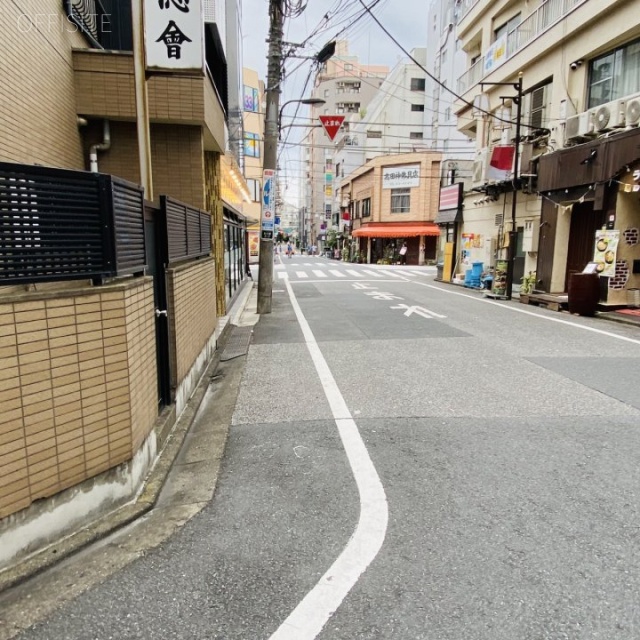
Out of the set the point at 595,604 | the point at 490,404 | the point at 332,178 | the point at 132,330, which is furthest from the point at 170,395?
the point at 332,178

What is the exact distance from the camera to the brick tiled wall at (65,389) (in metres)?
2.47

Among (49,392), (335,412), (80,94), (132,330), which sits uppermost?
(80,94)

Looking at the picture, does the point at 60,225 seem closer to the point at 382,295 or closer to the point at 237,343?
the point at 237,343

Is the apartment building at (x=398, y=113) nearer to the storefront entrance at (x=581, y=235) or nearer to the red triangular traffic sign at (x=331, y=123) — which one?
the red triangular traffic sign at (x=331, y=123)

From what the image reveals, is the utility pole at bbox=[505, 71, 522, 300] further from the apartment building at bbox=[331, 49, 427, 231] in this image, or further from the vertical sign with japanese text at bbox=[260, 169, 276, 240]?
the apartment building at bbox=[331, 49, 427, 231]

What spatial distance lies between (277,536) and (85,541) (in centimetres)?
112

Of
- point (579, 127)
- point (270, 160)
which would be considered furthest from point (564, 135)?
point (270, 160)

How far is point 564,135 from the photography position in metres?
14.8

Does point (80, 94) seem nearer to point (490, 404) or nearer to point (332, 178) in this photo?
point (490, 404)

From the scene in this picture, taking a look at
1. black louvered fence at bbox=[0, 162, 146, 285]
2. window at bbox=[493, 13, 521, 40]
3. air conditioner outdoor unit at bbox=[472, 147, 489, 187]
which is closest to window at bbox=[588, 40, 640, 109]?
air conditioner outdoor unit at bbox=[472, 147, 489, 187]

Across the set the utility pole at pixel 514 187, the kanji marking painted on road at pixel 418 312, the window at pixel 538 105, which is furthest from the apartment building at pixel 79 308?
the window at pixel 538 105

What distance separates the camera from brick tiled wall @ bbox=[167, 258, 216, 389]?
191 inches

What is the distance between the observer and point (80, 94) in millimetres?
7785

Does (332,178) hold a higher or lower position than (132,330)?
higher
